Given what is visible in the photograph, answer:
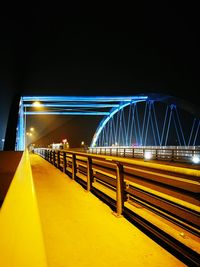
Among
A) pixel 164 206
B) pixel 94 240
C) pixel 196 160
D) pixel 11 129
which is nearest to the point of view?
pixel 94 240

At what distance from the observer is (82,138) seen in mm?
84000

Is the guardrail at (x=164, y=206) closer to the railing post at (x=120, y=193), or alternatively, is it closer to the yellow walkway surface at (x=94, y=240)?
the railing post at (x=120, y=193)

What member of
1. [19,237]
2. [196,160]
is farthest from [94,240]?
[196,160]

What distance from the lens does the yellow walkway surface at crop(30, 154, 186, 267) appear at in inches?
124

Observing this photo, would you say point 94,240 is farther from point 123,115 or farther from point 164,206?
point 123,115

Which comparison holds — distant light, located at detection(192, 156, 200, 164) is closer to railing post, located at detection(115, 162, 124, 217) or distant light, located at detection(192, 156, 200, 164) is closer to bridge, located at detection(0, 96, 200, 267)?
bridge, located at detection(0, 96, 200, 267)

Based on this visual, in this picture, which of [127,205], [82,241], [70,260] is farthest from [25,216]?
[127,205]

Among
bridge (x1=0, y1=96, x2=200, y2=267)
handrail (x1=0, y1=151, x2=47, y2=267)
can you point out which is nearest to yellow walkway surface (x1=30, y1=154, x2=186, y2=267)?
bridge (x1=0, y1=96, x2=200, y2=267)

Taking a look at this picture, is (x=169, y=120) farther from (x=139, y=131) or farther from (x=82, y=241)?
(x=82, y=241)

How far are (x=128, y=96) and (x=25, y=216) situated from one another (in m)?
46.5

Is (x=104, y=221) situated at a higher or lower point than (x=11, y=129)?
lower

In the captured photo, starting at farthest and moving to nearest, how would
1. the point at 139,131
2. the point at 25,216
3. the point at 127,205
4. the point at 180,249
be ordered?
1. the point at 139,131
2. the point at 127,205
3. the point at 180,249
4. the point at 25,216

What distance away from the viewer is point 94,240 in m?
3.87

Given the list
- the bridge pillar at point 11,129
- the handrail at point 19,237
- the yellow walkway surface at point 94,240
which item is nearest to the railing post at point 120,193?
the yellow walkway surface at point 94,240
